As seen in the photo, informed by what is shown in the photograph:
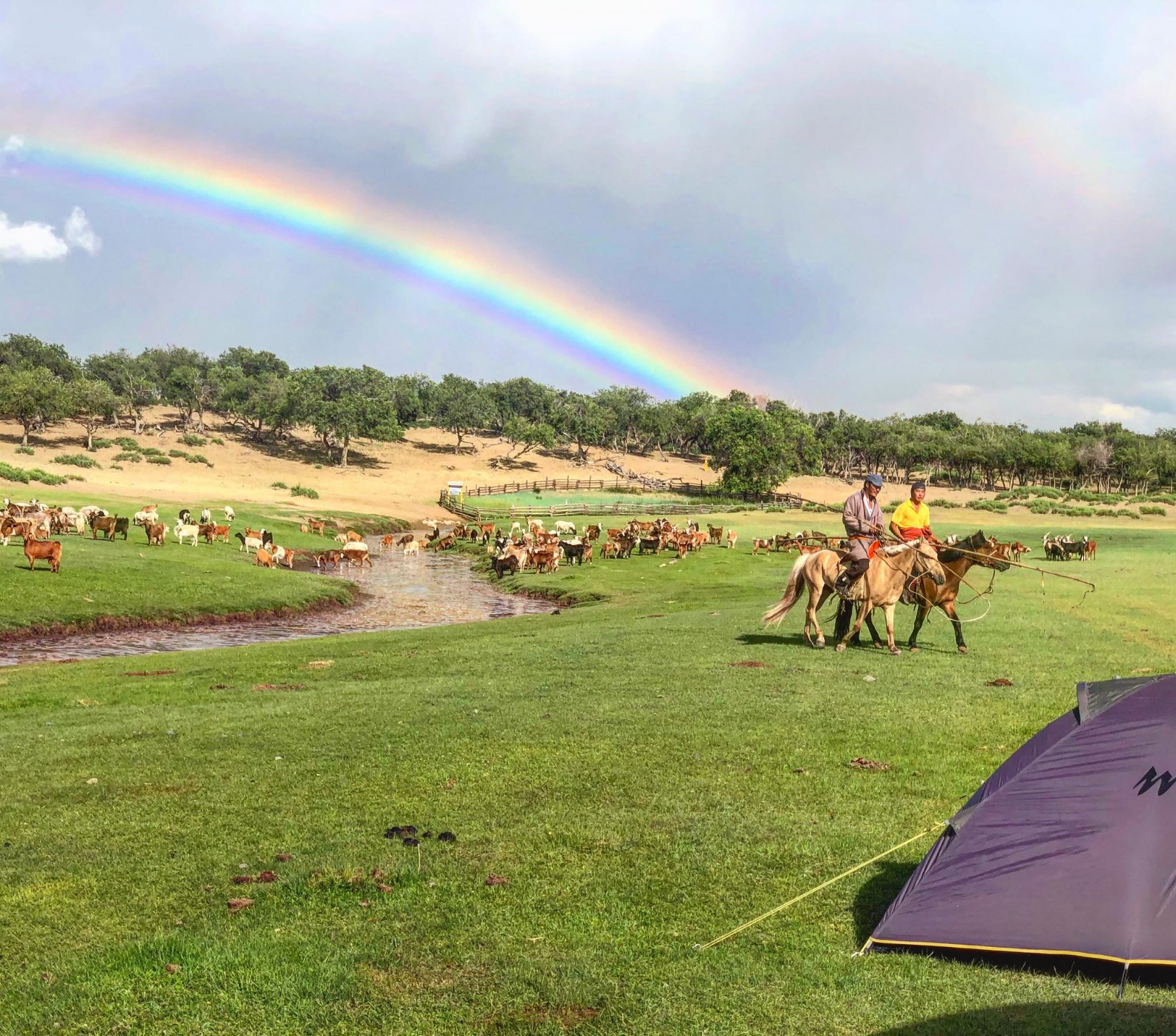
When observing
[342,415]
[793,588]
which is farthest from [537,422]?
[793,588]

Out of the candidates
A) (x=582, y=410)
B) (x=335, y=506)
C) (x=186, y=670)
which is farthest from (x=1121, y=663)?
(x=582, y=410)

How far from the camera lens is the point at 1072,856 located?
6430mm

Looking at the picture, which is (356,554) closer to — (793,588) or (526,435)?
(793,588)

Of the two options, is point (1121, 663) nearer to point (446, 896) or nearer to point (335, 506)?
point (446, 896)

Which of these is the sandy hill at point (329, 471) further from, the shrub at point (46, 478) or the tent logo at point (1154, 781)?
the tent logo at point (1154, 781)

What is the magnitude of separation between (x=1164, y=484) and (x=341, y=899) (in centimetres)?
15794

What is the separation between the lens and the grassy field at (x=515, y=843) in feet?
20.6

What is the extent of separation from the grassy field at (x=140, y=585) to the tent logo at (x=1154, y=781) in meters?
29.8

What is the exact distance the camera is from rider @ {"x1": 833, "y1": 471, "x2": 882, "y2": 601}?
56.8ft

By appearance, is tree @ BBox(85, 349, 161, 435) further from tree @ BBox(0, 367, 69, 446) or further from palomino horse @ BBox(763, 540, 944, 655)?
palomino horse @ BBox(763, 540, 944, 655)

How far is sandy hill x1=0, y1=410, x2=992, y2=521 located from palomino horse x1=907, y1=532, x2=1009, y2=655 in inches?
2329

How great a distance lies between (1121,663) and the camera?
17250 millimetres

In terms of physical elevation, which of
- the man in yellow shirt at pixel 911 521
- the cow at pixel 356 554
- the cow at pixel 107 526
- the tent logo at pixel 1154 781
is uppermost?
the man in yellow shirt at pixel 911 521

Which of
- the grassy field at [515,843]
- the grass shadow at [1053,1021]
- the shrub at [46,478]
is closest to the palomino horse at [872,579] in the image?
the grassy field at [515,843]
